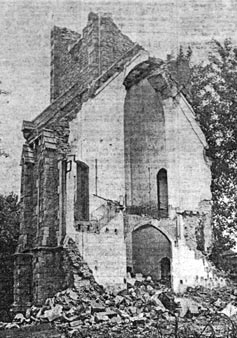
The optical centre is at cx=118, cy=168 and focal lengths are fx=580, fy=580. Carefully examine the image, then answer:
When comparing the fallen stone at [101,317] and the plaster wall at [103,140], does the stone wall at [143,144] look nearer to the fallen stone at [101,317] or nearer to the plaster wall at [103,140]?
the plaster wall at [103,140]

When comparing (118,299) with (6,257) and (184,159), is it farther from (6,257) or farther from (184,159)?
(184,159)

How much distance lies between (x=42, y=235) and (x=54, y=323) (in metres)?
5.10

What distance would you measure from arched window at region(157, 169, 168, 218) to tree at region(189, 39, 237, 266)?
2374 mm

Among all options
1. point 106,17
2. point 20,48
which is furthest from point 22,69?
point 106,17

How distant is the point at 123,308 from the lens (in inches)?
670

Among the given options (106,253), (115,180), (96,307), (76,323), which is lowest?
(76,323)

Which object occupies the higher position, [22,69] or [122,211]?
[22,69]

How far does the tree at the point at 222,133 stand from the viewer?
24.6 meters

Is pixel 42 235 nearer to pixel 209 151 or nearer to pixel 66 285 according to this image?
pixel 66 285

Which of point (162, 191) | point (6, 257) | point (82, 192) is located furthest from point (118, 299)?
point (162, 191)

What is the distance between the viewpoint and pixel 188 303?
692 inches

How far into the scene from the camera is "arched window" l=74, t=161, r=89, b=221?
20.8 metres

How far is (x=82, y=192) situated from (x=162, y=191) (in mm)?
4170

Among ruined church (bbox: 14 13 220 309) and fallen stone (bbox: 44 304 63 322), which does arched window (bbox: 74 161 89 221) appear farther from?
fallen stone (bbox: 44 304 63 322)
